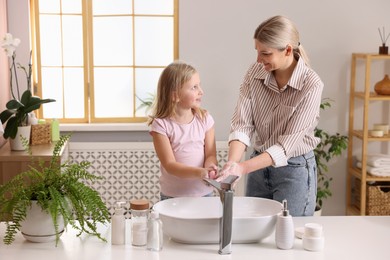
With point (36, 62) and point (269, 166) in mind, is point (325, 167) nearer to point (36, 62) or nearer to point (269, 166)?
point (269, 166)

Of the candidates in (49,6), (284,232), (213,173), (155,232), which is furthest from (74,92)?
(284,232)

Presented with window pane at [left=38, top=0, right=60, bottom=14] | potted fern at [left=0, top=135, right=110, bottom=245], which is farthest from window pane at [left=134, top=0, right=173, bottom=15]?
potted fern at [left=0, top=135, right=110, bottom=245]

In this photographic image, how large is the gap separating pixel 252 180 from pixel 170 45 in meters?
1.89

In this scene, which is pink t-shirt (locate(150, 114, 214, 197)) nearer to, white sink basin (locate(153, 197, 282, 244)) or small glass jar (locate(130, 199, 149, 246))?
white sink basin (locate(153, 197, 282, 244))

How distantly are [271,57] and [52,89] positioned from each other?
2.26m

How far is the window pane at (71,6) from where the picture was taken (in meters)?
4.07

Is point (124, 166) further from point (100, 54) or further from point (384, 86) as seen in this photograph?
point (384, 86)

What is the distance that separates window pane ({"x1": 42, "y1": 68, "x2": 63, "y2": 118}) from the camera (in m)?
4.15

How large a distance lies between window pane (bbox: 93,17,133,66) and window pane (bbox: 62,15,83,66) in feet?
0.33

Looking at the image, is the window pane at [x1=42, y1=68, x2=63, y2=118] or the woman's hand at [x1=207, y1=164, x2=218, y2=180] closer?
the woman's hand at [x1=207, y1=164, x2=218, y2=180]

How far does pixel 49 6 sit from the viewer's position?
4.07 meters

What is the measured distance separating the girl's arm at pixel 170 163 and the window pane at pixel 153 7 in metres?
A: 1.81

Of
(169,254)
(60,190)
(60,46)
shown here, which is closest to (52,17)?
(60,46)

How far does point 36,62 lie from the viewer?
4.10m
